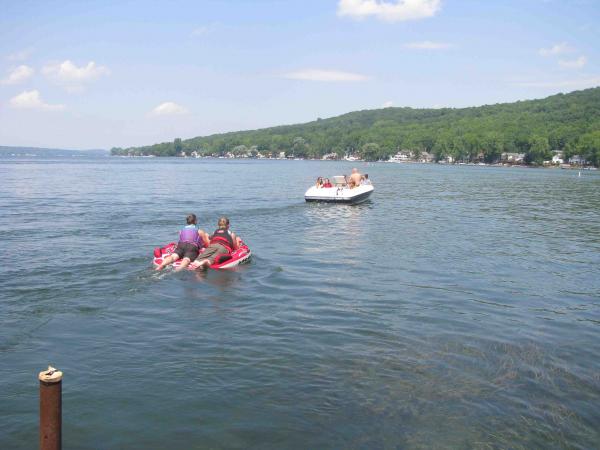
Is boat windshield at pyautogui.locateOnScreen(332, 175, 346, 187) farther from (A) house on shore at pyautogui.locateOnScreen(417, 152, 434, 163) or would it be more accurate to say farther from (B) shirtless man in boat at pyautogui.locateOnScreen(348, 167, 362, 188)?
(A) house on shore at pyautogui.locateOnScreen(417, 152, 434, 163)

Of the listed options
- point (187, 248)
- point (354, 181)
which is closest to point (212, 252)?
point (187, 248)

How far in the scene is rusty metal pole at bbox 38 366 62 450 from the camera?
4.28 metres

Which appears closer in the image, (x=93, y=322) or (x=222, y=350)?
(x=222, y=350)

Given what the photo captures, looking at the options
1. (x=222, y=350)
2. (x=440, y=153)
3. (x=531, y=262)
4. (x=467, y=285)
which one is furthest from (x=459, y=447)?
(x=440, y=153)

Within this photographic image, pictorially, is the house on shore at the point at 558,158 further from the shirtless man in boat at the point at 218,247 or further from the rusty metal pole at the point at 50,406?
the rusty metal pole at the point at 50,406

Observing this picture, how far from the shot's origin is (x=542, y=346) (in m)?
9.77

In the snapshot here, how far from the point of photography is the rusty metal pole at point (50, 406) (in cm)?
428

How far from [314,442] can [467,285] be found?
28.4ft

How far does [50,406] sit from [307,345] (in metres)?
5.58

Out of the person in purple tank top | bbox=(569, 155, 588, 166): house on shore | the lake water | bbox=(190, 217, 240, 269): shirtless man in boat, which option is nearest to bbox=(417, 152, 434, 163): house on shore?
bbox=(569, 155, 588, 166): house on shore

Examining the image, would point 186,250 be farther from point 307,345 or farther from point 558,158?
point 558,158

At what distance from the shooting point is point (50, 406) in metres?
4.35

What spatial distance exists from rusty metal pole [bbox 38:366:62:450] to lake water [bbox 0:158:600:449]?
2.02 m

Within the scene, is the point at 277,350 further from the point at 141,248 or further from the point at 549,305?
the point at 141,248
